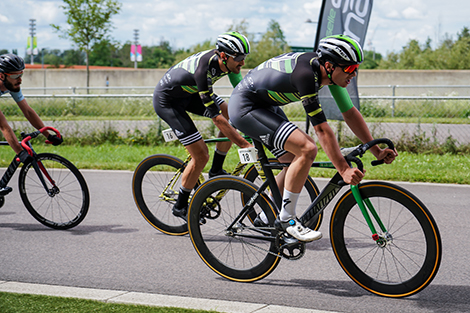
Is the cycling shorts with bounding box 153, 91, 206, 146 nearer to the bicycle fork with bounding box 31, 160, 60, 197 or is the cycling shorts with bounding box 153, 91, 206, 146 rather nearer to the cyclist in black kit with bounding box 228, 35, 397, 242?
the cyclist in black kit with bounding box 228, 35, 397, 242

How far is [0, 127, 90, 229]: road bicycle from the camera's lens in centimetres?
604

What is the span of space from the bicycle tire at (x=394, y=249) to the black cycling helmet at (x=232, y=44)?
1.71m

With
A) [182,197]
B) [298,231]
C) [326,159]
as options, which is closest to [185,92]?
[182,197]

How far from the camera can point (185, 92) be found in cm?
550

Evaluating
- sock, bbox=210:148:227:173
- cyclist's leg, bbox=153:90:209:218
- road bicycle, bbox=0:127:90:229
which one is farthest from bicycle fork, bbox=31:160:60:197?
sock, bbox=210:148:227:173

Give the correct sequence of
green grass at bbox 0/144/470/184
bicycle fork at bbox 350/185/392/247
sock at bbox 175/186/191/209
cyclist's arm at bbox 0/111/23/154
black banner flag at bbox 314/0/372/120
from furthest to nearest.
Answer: black banner flag at bbox 314/0/372/120 → green grass at bbox 0/144/470/184 → cyclist's arm at bbox 0/111/23/154 → sock at bbox 175/186/191/209 → bicycle fork at bbox 350/185/392/247

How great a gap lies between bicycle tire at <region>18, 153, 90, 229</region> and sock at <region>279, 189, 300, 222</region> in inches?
107

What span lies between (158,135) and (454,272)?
30.9ft

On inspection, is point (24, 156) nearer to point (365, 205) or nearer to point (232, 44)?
point (232, 44)

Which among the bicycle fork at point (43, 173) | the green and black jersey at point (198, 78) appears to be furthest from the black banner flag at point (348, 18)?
the bicycle fork at point (43, 173)

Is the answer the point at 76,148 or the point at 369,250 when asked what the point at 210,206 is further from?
the point at 76,148

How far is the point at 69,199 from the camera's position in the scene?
23.1 ft

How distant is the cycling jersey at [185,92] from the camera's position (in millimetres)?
5035

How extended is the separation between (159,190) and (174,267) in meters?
1.49
